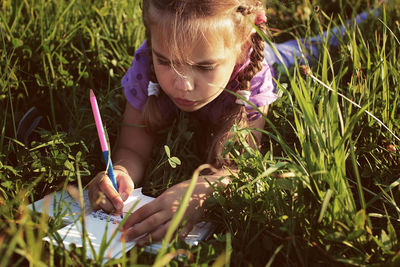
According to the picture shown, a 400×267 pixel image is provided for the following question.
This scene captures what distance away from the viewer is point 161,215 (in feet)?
5.12

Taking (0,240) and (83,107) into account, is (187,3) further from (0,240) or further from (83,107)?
(0,240)

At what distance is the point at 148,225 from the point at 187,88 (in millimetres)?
610

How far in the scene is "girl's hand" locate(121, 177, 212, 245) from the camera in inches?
59.2

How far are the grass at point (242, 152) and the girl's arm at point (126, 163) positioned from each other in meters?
0.07

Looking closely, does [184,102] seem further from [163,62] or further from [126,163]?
[126,163]

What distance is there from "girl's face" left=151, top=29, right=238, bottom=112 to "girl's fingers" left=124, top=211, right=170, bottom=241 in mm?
563

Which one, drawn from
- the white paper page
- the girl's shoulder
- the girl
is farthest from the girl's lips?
the white paper page

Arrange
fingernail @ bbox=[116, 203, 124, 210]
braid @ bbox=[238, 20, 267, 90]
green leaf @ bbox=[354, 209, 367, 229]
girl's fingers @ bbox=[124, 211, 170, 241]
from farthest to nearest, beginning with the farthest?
braid @ bbox=[238, 20, 267, 90]
fingernail @ bbox=[116, 203, 124, 210]
girl's fingers @ bbox=[124, 211, 170, 241]
green leaf @ bbox=[354, 209, 367, 229]

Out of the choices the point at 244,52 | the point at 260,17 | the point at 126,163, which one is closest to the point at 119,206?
the point at 126,163

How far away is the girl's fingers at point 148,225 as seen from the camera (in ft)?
4.91

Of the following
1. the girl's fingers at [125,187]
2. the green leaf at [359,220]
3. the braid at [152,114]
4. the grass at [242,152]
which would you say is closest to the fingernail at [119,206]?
the girl's fingers at [125,187]

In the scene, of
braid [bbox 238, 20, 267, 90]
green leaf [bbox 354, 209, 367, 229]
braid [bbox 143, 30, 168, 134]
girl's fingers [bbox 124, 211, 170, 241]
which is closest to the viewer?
green leaf [bbox 354, 209, 367, 229]

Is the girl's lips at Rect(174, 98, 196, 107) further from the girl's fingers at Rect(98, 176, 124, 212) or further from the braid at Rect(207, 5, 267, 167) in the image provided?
the girl's fingers at Rect(98, 176, 124, 212)

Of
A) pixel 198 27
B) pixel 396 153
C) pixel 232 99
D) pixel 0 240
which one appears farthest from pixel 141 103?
pixel 396 153
